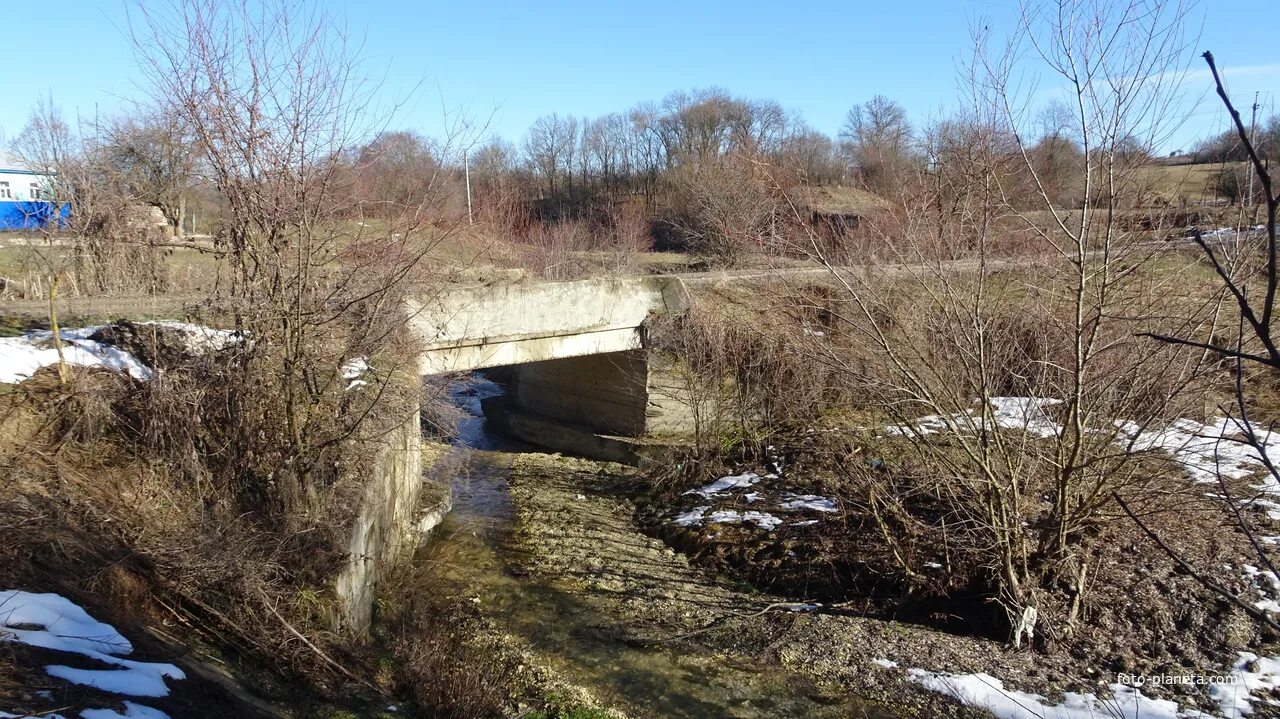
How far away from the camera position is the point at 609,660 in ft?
25.8

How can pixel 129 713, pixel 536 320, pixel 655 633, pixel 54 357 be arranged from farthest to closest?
1. pixel 536 320
2. pixel 655 633
3. pixel 54 357
4. pixel 129 713

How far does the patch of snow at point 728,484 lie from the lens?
41.0 feet

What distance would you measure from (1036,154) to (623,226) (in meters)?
20.7

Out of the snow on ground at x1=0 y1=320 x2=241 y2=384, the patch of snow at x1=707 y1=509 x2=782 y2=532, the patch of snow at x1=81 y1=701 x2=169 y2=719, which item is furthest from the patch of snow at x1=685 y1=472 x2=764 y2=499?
the patch of snow at x1=81 y1=701 x2=169 y2=719

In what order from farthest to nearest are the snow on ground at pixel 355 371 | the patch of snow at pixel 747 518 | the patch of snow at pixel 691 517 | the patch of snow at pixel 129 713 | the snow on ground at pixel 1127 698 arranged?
1. the patch of snow at pixel 691 517
2. the patch of snow at pixel 747 518
3. the snow on ground at pixel 355 371
4. the snow on ground at pixel 1127 698
5. the patch of snow at pixel 129 713

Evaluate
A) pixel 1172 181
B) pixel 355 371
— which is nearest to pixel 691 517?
pixel 355 371

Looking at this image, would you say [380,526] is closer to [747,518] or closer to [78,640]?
[78,640]

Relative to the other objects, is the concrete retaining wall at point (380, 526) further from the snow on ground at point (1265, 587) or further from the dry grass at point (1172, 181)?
the snow on ground at point (1265, 587)

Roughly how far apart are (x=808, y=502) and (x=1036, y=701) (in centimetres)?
468

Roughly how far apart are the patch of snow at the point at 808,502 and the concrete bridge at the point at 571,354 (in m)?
3.67

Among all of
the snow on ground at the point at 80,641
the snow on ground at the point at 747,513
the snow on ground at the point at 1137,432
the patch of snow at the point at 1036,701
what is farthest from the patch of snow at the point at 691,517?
the snow on ground at the point at 80,641

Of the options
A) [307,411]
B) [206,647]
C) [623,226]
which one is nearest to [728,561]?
[307,411]

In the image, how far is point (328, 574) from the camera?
21.6ft

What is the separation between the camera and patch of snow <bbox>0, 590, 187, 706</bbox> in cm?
405
